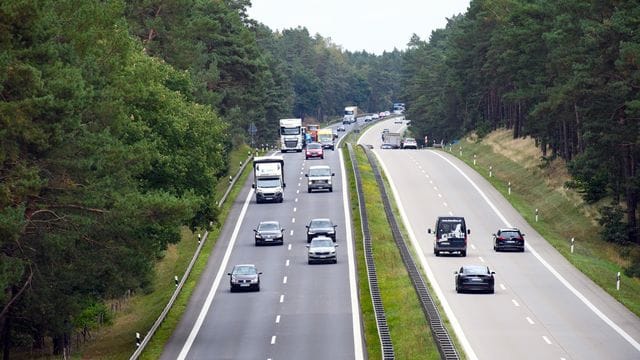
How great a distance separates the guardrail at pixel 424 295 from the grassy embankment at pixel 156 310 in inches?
417

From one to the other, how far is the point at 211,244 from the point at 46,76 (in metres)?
30.8

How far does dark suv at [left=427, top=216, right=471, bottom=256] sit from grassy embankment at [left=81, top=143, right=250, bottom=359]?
12.3m

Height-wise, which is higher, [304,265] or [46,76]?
[46,76]

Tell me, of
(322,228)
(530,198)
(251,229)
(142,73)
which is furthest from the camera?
(530,198)

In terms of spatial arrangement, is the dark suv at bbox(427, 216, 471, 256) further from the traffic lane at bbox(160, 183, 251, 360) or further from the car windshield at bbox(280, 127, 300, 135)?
the car windshield at bbox(280, 127, 300, 135)

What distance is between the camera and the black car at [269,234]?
7212 centimetres

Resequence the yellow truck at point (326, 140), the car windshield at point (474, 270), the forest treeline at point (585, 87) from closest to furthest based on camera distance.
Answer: the car windshield at point (474, 270), the forest treeline at point (585, 87), the yellow truck at point (326, 140)

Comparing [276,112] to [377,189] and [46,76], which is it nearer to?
[377,189]

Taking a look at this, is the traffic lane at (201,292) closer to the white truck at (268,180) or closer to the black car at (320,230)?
the white truck at (268,180)

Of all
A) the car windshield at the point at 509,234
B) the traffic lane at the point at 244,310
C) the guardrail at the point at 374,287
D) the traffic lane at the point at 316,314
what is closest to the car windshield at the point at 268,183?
the traffic lane at the point at 244,310

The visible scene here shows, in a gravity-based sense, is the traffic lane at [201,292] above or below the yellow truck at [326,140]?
below

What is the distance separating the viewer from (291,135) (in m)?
127

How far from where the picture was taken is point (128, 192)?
47.9m

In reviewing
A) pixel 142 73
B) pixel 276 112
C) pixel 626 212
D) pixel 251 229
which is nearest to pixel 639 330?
pixel 142 73
